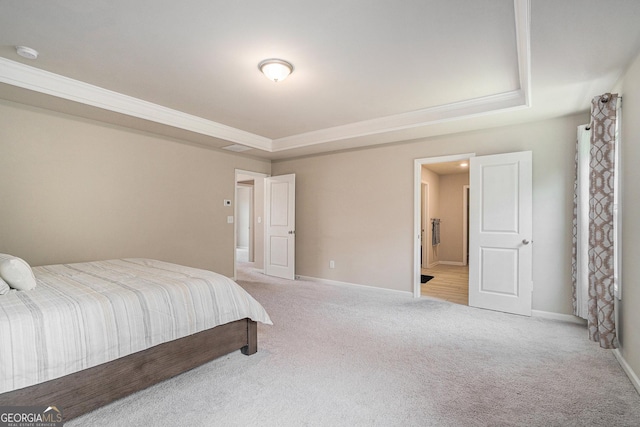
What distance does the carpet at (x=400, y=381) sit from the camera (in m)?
1.85

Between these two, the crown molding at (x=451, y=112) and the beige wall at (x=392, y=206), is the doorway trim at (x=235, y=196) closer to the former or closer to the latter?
the beige wall at (x=392, y=206)

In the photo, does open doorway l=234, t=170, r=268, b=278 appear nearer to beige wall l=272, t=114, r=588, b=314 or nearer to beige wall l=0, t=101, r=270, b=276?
beige wall l=0, t=101, r=270, b=276

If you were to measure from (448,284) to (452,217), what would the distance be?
3132mm

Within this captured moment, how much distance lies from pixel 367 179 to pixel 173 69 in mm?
3238

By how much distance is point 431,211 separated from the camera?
788 centimetres

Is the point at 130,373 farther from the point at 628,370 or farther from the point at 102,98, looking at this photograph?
the point at 628,370

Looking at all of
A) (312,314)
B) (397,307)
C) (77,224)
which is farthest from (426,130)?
(77,224)

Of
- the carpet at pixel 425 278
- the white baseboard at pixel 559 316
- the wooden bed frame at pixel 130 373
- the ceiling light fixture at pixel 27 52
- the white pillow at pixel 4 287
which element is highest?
the ceiling light fixture at pixel 27 52

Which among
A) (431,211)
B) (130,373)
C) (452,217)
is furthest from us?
(452,217)

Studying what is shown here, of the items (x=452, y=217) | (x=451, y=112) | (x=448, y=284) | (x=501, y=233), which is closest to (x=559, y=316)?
(x=501, y=233)

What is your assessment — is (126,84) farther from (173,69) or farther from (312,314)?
(312,314)

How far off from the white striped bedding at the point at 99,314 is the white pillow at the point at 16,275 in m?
0.07

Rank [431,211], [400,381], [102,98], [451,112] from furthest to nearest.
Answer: [431,211] < [451,112] < [102,98] < [400,381]

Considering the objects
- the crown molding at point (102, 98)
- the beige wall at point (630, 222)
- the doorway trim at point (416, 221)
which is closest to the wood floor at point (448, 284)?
the doorway trim at point (416, 221)
